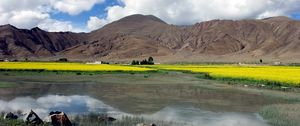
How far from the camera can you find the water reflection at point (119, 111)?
65.7 ft

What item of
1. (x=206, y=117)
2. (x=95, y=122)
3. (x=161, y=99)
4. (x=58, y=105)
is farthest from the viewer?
(x=161, y=99)

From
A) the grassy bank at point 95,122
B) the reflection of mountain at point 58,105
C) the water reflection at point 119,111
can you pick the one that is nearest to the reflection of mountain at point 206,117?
the water reflection at point 119,111

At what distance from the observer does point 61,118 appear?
54.9ft

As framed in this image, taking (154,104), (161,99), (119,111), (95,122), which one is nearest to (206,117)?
(119,111)

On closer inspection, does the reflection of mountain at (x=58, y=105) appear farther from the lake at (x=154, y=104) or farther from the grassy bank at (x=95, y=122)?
the grassy bank at (x=95, y=122)

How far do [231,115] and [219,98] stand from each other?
8318mm

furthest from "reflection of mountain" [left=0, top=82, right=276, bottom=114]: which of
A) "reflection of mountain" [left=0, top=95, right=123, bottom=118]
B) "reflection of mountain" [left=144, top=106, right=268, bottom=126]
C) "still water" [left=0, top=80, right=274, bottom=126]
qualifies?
"reflection of mountain" [left=144, top=106, right=268, bottom=126]

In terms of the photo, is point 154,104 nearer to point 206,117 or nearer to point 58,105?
point 206,117

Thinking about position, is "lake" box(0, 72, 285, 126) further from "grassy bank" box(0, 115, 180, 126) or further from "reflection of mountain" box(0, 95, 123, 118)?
"grassy bank" box(0, 115, 180, 126)

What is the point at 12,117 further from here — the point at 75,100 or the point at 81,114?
the point at 75,100

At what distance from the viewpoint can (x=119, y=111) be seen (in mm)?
22453

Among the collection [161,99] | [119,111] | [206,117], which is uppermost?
[161,99]

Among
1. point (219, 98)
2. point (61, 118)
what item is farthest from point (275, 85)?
point (61, 118)

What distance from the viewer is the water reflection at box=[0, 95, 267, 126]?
65.7ft
